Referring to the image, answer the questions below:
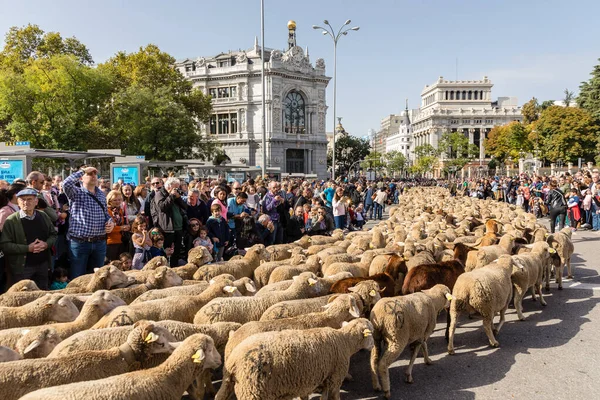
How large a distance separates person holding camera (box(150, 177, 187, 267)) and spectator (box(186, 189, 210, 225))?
0.63 metres

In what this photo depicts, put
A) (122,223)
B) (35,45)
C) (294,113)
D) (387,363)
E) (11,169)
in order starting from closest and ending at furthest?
(387,363)
(122,223)
(11,169)
(35,45)
(294,113)

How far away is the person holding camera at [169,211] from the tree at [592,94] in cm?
5638

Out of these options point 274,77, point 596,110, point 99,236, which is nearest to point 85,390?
point 99,236

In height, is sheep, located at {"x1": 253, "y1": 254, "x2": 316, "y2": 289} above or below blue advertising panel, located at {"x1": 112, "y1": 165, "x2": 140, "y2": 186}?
below

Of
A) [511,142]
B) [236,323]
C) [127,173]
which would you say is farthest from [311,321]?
[511,142]

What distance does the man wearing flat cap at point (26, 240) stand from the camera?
5.99 meters

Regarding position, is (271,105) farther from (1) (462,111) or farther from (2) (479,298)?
(1) (462,111)

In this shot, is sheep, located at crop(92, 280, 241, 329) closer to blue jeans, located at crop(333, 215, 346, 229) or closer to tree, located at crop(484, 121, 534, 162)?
blue jeans, located at crop(333, 215, 346, 229)

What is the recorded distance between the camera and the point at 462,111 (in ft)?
428

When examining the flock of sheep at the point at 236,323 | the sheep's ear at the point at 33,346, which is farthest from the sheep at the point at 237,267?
the sheep's ear at the point at 33,346

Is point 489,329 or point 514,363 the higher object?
point 489,329

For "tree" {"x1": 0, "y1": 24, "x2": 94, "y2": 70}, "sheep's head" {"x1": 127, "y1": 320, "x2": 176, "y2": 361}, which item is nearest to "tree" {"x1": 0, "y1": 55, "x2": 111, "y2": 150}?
"tree" {"x1": 0, "y1": 24, "x2": 94, "y2": 70}

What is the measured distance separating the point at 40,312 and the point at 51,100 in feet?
99.6

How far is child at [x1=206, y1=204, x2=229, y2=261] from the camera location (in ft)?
30.9
